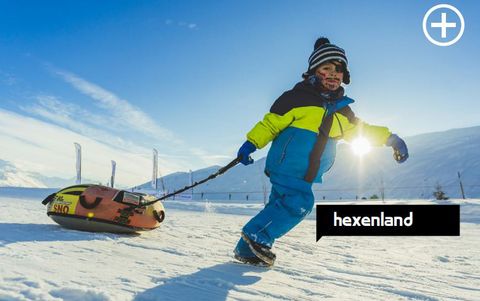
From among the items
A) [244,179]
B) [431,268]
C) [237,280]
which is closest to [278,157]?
[237,280]

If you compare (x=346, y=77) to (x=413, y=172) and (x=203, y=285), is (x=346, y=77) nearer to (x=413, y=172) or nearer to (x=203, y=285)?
(x=203, y=285)

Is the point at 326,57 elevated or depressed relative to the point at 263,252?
elevated

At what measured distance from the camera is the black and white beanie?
3603mm

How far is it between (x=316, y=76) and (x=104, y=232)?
3043 mm

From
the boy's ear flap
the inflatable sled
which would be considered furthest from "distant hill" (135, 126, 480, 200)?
the boy's ear flap

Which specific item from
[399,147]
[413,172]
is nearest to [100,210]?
[399,147]

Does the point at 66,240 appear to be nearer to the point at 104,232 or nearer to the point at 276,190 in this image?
the point at 104,232

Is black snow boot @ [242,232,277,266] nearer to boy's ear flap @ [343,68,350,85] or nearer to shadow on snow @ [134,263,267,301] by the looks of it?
shadow on snow @ [134,263,267,301]

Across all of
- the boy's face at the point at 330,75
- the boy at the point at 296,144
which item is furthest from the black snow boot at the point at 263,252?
the boy's face at the point at 330,75

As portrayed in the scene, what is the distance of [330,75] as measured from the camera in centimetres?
362

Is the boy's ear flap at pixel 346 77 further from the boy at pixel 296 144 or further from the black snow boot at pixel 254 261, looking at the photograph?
the black snow boot at pixel 254 261

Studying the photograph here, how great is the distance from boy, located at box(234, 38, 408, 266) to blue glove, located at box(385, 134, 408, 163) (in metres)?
0.55

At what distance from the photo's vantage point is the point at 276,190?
11.0 ft

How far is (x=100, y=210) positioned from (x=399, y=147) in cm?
344
